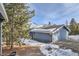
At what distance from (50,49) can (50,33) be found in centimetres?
18

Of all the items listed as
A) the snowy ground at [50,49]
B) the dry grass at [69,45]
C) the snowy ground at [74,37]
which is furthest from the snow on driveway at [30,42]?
the snowy ground at [74,37]

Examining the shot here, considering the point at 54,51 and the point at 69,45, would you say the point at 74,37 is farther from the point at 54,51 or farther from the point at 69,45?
the point at 54,51

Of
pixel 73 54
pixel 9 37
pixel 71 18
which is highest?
pixel 71 18

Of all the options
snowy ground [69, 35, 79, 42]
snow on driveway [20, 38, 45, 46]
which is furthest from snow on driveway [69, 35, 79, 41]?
snow on driveway [20, 38, 45, 46]

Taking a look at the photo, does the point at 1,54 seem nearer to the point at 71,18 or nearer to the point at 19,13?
the point at 19,13

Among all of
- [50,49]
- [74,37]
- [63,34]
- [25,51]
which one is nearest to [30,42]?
[25,51]

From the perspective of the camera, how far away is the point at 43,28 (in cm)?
317

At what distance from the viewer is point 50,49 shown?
3.20 meters

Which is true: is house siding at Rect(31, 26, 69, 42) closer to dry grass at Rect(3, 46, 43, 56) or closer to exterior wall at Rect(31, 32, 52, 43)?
exterior wall at Rect(31, 32, 52, 43)

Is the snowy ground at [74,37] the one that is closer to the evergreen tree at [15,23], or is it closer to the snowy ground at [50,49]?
the snowy ground at [50,49]

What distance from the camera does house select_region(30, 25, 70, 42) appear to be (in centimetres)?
318

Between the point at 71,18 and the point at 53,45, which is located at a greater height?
the point at 71,18

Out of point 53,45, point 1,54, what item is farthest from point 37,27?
point 1,54

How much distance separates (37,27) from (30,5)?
257 millimetres
